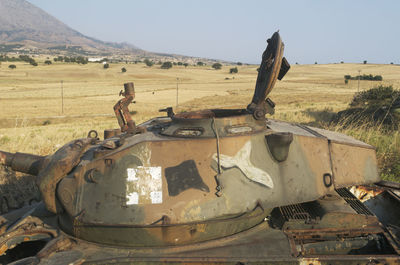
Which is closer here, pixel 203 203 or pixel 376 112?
pixel 203 203

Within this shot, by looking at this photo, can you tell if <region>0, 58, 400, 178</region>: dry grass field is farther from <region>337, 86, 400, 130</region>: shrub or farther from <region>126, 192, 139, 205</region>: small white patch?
<region>126, 192, 139, 205</region>: small white patch

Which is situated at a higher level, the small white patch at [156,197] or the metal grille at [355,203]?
the small white patch at [156,197]

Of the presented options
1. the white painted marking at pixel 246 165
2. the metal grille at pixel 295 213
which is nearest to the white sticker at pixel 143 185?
the white painted marking at pixel 246 165

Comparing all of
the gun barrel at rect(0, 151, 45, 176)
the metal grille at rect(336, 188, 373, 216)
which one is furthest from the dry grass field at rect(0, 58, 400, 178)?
the gun barrel at rect(0, 151, 45, 176)

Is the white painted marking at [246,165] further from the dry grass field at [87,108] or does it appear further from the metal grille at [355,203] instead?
the dry grass field at [87,108]

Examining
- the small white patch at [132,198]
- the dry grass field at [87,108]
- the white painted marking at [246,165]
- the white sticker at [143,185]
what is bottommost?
the dry grass field at [87,108]

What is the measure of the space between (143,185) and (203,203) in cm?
67

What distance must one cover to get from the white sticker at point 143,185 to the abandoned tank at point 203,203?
1 cm

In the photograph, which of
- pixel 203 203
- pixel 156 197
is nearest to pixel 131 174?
pixel 156 197

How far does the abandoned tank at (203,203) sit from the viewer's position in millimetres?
3764

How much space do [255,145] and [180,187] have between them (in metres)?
1.02

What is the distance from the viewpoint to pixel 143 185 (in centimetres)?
393

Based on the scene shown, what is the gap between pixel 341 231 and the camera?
4.15 metres

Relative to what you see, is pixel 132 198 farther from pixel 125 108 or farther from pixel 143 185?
pixel 125 108
